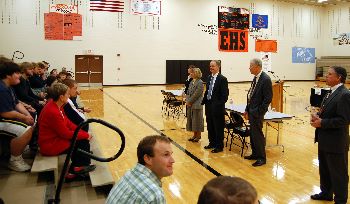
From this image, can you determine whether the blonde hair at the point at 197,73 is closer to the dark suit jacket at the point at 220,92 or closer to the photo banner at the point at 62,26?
the dark suit jacket at the point at 220,92

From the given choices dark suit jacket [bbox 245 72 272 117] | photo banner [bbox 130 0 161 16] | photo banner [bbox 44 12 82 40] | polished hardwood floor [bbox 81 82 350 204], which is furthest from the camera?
photo banner [bbox 130 0 161 16]

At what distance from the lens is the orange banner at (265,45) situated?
24.9 metres

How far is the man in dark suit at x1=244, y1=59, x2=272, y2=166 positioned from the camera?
5.41 m

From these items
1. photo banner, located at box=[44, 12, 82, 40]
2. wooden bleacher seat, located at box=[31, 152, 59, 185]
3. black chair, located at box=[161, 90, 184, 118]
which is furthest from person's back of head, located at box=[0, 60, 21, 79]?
photo banner, located at box=[44, 12, 82, 40]

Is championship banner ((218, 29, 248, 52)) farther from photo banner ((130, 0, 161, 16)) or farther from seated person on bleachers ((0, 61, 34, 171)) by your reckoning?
seated person on bleachers ((0, 61, 34, 171))

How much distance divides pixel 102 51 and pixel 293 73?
49.7 feet

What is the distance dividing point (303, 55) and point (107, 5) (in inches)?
627

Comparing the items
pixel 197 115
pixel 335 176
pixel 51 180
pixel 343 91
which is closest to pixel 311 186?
pixel 335 176

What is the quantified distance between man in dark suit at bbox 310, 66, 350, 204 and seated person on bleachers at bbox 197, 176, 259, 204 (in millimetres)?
3060

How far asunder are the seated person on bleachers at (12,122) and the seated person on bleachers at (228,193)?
357cm

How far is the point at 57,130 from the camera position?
4258 millimetres

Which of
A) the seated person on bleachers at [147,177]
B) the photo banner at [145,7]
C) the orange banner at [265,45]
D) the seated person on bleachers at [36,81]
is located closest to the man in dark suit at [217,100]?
the seated person on bleachers at [147,177]

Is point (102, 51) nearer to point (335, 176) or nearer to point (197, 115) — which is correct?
point (197, 115)

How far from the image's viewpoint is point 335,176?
3.90 meters
